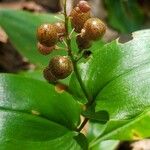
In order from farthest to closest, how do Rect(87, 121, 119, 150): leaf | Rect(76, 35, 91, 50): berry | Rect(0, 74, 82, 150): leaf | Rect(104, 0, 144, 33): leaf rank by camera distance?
Rect(104, 0, 144, 33): leaf
Rect(87, 121, 119, 150): leaf
Rect(0, 74, 82, 150): leaf
Rect(76, 35, 91, 50): berry

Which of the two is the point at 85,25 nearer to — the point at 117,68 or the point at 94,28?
the point at 94,28

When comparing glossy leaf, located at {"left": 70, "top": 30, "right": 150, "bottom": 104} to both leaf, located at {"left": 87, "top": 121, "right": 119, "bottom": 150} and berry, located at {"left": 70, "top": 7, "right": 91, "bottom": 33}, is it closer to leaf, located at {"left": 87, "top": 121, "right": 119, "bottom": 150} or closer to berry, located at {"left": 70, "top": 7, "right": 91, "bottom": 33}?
berry, located at {"left": 70, "top": 7, "right": 91, "bottom": 33}

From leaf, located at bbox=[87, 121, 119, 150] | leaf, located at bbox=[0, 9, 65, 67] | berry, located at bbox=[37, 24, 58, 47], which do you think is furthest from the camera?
leaf, located at bbox=[0, 9, 65, 67]

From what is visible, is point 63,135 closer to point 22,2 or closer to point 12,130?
point 12,130

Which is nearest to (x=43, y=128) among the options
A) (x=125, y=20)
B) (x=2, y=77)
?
(x=2, y=77)

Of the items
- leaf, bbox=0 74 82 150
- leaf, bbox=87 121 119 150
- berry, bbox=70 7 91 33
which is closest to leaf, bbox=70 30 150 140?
leaf, bbox=0 74 82 150

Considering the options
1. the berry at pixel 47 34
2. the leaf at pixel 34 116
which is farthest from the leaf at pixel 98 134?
the berry at pixel 47 34
